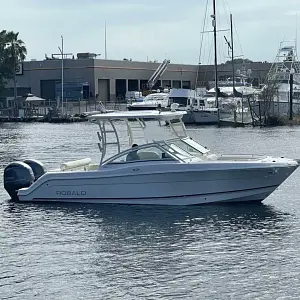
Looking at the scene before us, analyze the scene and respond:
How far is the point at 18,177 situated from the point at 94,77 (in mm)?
88092

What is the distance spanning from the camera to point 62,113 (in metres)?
103

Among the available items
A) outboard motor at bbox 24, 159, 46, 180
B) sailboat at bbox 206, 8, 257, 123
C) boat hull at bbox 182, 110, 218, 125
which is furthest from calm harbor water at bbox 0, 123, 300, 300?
sailboat at bbox 206, 8, 257, 123

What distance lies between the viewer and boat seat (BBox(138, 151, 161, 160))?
23453 mm

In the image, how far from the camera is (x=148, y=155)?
2358cm

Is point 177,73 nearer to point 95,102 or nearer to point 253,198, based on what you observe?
point 95,102

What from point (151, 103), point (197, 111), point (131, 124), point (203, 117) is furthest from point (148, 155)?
point (151, 103)

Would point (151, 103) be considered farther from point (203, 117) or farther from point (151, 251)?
point (151, 251)

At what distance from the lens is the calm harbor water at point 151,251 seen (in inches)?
619

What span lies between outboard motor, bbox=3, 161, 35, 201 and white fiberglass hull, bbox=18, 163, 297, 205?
4.04ft

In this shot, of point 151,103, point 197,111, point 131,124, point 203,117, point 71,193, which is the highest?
point 151,103

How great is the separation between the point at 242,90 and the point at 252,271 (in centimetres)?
7446

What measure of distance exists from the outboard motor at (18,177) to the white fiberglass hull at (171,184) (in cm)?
123

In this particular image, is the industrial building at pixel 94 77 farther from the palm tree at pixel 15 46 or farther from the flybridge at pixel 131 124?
the flybridge at pixel 131 124

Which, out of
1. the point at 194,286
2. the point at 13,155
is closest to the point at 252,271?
the point at 194,286
